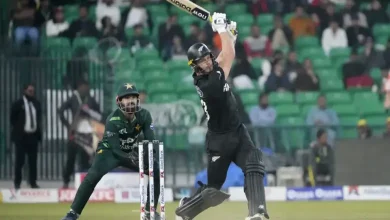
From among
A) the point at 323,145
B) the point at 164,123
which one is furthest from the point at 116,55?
the point at 323,145

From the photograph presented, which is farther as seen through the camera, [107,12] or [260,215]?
[107,12]

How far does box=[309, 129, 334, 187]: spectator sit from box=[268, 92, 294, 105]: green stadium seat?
2.37 metres

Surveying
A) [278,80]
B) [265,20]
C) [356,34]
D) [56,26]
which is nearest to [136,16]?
[56,26]

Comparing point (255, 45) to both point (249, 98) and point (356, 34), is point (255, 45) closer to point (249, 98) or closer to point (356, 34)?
point (249, 98)

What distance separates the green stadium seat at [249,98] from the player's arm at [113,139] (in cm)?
937

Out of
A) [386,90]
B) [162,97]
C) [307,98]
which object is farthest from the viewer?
[307,98]

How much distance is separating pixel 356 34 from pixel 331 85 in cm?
190

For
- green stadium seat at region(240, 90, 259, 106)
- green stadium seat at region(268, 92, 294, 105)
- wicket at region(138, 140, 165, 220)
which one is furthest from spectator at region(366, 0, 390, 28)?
wicket at region(138, 140, 165, 220)

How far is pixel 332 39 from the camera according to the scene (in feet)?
74.0

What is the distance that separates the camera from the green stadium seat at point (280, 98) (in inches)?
819

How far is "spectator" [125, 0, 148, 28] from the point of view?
73.0 ft

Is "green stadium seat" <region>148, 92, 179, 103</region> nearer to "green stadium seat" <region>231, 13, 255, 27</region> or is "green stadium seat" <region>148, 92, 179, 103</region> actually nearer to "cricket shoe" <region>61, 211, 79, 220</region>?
"green stadium seat" <region>231, 13, 255, 27</region>

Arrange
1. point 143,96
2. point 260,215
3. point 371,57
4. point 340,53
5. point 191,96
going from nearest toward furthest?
point 260,215, point 143,96, point 191,96, point 371,57, point 340,53

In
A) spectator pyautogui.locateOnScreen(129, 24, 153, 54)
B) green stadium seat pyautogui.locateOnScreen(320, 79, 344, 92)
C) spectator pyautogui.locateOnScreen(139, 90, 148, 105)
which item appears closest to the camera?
spectator pyautogui.locateOnScreen(139, 90, 148, 105)
